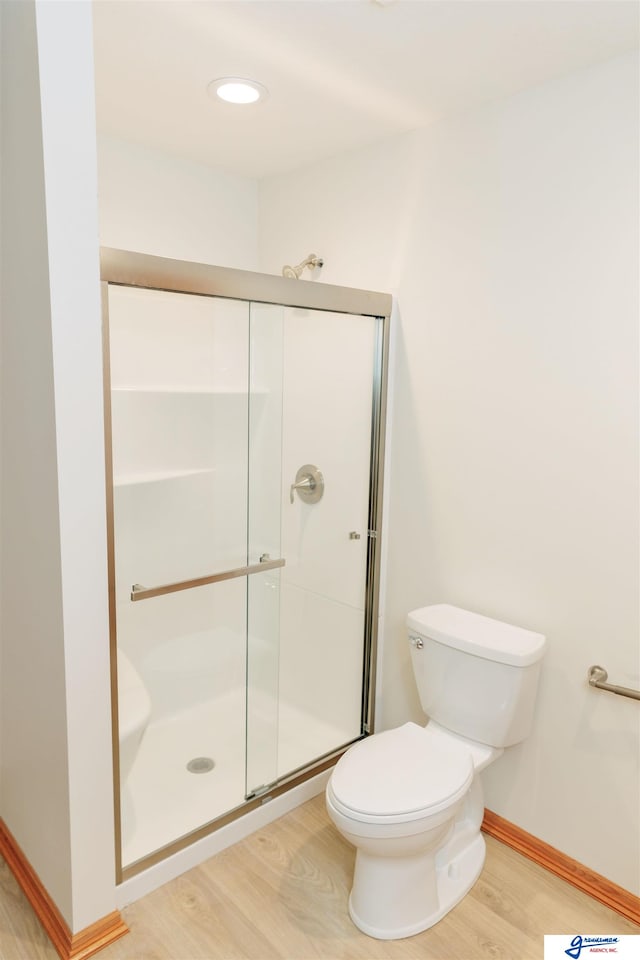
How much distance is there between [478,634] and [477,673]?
113 mm

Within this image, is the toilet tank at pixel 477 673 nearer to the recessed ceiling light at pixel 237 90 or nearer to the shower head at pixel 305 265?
the shower head at pixel 305 265

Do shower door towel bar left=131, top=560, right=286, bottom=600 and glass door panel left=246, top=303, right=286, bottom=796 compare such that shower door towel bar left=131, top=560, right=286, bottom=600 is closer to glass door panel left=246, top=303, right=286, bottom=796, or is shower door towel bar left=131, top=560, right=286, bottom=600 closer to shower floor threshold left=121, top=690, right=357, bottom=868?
glass door panel left=246, top=303, right=286, bottom=796

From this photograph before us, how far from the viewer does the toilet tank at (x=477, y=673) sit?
192 centimetres

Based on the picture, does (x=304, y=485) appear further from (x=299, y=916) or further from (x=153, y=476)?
(x=299, y=916)

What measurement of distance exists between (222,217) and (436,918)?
8.38 ft

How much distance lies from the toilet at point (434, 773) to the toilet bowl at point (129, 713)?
0.57m

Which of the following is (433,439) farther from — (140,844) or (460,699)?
(140,844)

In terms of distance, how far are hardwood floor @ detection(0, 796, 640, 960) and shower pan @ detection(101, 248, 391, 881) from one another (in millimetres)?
149

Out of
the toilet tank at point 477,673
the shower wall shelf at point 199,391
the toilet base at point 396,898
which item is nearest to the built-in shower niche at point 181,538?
the shower wall shelf at point 199,391

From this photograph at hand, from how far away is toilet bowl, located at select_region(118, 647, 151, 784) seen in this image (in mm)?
1831

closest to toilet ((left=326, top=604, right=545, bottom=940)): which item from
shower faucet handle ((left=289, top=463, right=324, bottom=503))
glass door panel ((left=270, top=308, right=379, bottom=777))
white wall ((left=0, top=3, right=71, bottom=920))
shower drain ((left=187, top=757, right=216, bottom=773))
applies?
glass door panel ((left=270, top=308, right=379, bottom=777))

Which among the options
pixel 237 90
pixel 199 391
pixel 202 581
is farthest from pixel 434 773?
pixel 237 90

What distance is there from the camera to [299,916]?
5.98 feet

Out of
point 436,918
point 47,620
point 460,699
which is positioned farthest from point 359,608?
point 47,620
